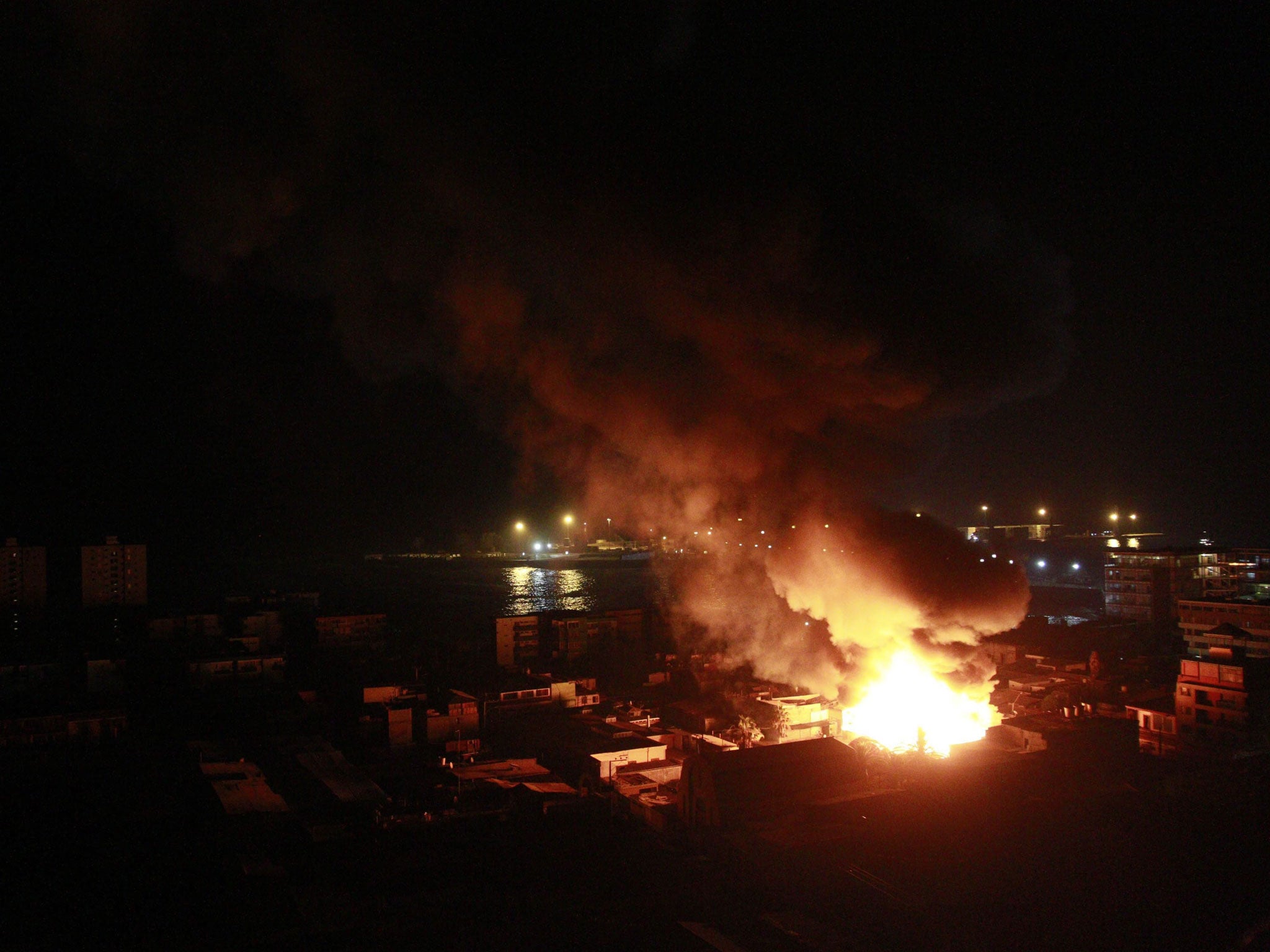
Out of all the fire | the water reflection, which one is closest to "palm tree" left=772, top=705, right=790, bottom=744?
the fire

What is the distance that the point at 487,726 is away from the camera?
53.0 feet

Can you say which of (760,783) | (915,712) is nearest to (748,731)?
(915,712)

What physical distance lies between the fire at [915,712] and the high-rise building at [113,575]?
3302 centimetres

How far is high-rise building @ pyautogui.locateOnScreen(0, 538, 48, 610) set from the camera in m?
33.4

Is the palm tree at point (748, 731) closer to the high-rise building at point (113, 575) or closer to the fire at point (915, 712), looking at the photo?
the fire at point (915, 712)

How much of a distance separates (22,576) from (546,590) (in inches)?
934

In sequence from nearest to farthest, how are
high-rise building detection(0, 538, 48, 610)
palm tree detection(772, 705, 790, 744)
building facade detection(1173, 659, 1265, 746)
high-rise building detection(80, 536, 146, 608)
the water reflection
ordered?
1. building facade detection(1173, 659, 1265, 746)
2. palm tree detection(772, 705, 790, 744)
3. high-rise building detection(0, 538, 48, 610)
4. high-rise building detection(80, 536, 146, 608)
5. the water reflection

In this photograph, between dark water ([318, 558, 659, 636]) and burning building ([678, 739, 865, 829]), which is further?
dark water ([318, 558, 659, 636])

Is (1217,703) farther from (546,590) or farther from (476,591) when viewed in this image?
(476,591)

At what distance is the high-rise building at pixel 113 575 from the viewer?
117 ft

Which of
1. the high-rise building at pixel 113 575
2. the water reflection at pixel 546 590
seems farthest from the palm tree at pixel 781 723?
the high-rise building at pixel 113 575

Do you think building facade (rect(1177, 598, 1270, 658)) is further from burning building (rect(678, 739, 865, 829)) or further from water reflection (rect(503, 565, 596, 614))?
water reflection (rect(503, 565, 596, 614))

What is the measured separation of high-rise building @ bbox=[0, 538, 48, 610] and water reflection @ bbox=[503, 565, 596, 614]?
18.8 m

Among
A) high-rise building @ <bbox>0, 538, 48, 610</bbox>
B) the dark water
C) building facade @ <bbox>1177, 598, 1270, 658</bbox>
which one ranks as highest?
high-rise building @ <bbox>0, 538, 48, 610</bbox>
